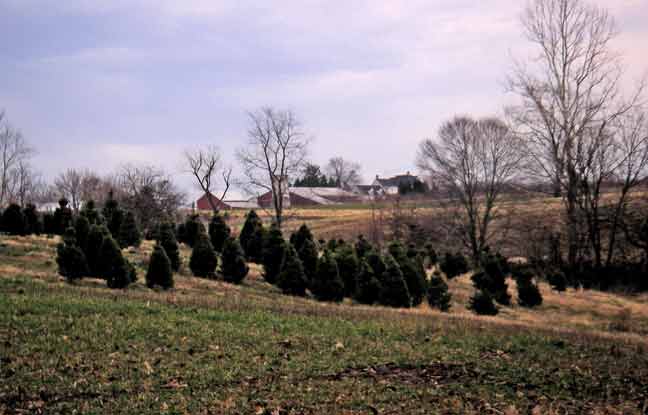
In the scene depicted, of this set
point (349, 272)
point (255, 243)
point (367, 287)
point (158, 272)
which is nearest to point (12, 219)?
point (255, 243)

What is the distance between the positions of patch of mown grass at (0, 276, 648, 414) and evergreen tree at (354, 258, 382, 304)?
316 inches

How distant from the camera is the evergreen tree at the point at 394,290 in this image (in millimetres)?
19453

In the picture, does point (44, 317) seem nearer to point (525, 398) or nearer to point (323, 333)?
point (323, 333)

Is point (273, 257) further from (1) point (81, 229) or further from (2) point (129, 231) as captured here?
(1) point (81, 229)

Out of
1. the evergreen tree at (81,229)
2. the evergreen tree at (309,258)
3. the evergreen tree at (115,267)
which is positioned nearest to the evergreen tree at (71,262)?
the evergreen tree at (115,267)

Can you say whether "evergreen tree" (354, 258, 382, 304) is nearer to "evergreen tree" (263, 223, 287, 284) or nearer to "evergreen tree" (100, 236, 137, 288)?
"evergreen tree" (263, 223, 287, 284)

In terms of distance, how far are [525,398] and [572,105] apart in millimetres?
28309

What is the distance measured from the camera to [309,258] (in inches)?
901

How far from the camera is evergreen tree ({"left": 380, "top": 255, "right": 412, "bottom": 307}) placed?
19453mm

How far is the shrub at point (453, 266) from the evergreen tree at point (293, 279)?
13.6 metres

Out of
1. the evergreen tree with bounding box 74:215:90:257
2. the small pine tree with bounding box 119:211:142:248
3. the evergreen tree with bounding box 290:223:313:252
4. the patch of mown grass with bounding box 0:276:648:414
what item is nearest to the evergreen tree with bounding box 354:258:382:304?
the evergreen tree with bounding box 290:223:313:252

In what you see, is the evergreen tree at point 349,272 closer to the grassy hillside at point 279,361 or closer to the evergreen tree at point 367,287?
the evergreen tree at point 367,287

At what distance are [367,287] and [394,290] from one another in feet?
3.45

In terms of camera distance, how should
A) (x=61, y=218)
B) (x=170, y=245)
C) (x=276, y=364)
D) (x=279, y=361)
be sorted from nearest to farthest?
(x=276, y=364)
(x=279, y=361)
(x=170, y=245)
(x=61, y=218)
